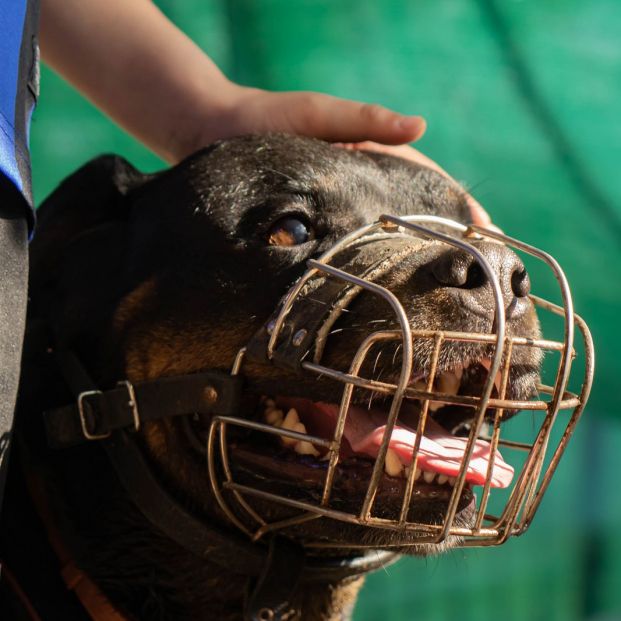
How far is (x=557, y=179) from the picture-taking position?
4172 mm

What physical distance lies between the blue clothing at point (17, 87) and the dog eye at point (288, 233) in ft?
2.50

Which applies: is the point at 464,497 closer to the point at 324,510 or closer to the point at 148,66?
the point at 324,510

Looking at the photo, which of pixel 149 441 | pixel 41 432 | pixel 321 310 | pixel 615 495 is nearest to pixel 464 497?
pixel 321 310

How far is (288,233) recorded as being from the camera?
2.53 metres

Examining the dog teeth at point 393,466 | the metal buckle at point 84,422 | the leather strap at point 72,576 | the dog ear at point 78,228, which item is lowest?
the leather strap at point 72,576

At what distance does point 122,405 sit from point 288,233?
0.60 m

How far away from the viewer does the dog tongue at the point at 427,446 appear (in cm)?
210

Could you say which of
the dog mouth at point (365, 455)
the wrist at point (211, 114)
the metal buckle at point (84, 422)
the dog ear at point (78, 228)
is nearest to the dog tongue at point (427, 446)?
the dog mouth at point (365, 455)

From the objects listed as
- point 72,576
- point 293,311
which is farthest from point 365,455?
point 72,576

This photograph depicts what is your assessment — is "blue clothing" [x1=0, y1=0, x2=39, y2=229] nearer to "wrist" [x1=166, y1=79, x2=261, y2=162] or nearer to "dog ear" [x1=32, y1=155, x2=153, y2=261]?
"dog ear" [x1=32, y1=155, x2=153, y2=261]

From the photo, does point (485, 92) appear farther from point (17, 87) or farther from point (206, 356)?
point (17, 87)

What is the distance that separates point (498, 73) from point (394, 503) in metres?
2.48

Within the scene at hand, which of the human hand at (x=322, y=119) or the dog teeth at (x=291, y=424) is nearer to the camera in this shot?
the dog teeth at (x=291, y=424)

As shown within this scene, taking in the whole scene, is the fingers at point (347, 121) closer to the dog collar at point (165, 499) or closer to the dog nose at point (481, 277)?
the dog nose at point (481, 277)
